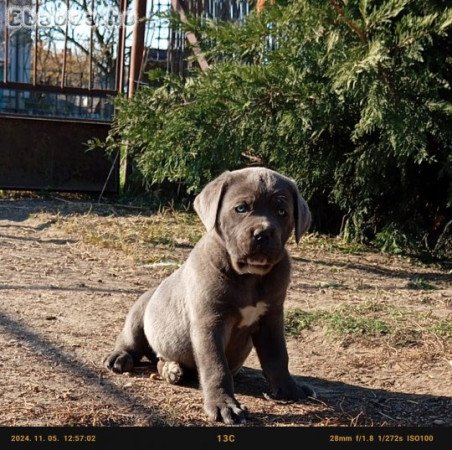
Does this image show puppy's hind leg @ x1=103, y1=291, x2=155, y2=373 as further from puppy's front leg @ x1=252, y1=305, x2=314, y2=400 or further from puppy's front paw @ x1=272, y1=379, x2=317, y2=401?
puppy's front paw @ x1=272, y1=379, x2=317, y2=401

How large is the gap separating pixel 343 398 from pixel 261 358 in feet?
1.55

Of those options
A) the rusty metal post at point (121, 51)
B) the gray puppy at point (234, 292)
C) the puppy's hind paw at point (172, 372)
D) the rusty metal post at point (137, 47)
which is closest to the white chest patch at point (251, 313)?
the gray puppy at point (234, 292)

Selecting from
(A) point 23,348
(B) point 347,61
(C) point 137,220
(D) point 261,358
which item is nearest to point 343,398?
(D) point 261,358

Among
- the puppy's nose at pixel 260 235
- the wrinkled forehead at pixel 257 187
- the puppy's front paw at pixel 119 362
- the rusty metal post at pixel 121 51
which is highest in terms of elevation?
the rusty metal post at pixel 121 51

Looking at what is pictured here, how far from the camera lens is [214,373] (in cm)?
415

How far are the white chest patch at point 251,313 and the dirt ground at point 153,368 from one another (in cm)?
39

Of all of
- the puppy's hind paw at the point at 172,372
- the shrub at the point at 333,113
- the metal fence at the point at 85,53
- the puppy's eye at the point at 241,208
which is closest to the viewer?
the puppy's eye at the point at 241,208

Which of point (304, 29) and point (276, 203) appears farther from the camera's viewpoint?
point (304, 29)

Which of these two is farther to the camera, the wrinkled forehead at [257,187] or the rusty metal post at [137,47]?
the rusty metal post at [137,47]

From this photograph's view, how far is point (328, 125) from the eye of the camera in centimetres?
814

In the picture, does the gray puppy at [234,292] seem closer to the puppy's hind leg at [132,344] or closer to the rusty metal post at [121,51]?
the puppy's hind leg at [132,344]

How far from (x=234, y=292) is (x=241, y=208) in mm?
412

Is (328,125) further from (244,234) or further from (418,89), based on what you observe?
(244,234)

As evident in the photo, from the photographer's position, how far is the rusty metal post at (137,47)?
1167 centimetres
